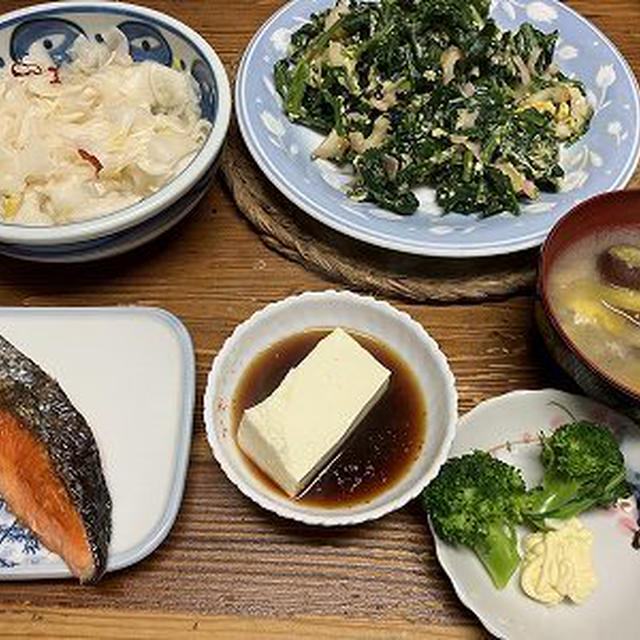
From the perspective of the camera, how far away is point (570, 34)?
7.62ft

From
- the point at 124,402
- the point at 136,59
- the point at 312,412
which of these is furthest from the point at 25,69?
the point at 312,412

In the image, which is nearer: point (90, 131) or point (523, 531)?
point (523, 531)

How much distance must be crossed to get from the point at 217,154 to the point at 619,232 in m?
0.83

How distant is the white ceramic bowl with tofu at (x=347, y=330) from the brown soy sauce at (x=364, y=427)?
0.01 meters

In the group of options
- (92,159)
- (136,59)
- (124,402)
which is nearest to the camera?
(124,402)

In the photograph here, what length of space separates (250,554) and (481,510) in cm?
42

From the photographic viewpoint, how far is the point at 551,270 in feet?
5.69

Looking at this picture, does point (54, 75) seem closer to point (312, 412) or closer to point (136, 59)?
point (136, 59)

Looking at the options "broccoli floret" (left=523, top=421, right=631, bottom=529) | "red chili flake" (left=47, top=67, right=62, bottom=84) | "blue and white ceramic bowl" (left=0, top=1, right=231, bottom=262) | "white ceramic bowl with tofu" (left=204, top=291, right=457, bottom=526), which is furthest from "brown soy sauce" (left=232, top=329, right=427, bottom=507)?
"red chili flake" (left=47, top=67, right=62, bottom=84)

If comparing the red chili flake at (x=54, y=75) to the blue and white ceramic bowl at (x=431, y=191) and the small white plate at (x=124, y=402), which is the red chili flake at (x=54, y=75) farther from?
the small white plate at (x=124, y=402)

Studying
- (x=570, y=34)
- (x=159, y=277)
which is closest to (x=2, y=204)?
(x=159, y=277)

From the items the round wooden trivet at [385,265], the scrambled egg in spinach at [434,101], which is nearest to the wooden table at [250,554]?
the round wooden trivet at [385,265]

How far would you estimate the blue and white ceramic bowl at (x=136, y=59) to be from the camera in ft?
5.67

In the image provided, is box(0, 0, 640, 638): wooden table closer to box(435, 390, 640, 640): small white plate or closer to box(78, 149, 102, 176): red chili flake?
box(435, 390, 640, 640): small white plate
